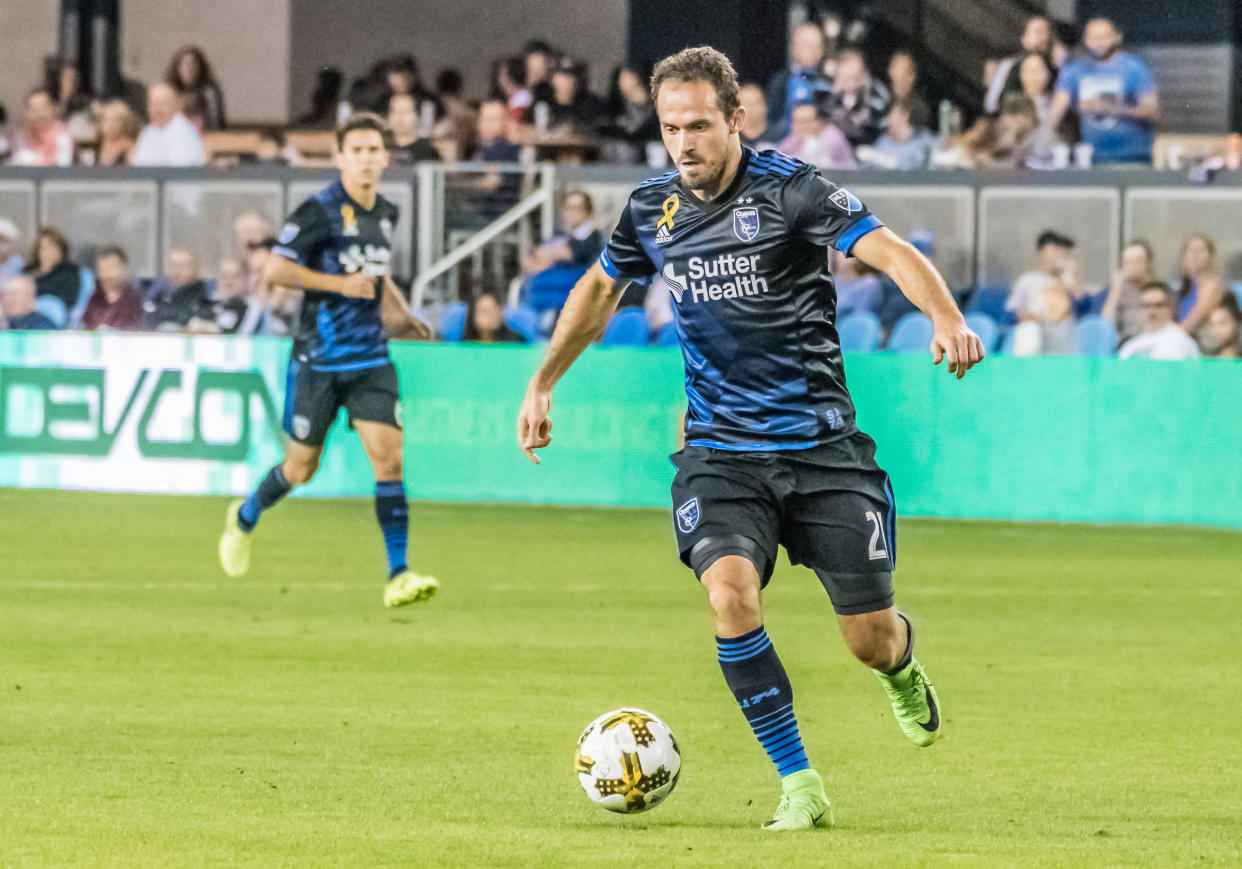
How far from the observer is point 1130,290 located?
17.2m

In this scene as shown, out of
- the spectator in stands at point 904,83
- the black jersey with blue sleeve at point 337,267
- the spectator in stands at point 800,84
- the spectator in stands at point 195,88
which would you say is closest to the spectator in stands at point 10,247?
the spectator in stands at point 195,88

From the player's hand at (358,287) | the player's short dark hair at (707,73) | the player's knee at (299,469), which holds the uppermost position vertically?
the player's short dark hair at (707,73)

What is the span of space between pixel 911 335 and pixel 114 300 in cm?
742

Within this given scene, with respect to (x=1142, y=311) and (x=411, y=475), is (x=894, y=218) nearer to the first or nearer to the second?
(x=1142, y=311)

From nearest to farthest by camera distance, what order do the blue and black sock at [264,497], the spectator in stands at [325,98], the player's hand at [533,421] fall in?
1. the player's hand at [533,421]
2. the blue and black sock at [264,497]
3. the spectator in stands at [325,98]

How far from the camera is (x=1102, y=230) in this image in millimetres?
17875

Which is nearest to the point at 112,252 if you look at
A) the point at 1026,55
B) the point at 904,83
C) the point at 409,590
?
the point at 904,83

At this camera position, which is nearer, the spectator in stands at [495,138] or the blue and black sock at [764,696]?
the blue and black sock at [764,696]

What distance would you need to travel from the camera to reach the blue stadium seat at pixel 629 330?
722 inches

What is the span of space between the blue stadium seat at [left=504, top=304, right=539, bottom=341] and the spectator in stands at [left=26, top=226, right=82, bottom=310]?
14.6 ft

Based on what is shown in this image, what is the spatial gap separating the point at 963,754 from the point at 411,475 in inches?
427

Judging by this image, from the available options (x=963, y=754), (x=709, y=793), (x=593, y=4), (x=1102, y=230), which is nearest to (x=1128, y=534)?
Result: (x=1102, y=230)

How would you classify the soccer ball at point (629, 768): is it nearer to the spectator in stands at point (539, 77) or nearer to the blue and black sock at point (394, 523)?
the blue and black sock at point (394, 523)

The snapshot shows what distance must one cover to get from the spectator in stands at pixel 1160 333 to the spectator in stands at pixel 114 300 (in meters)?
8.89
